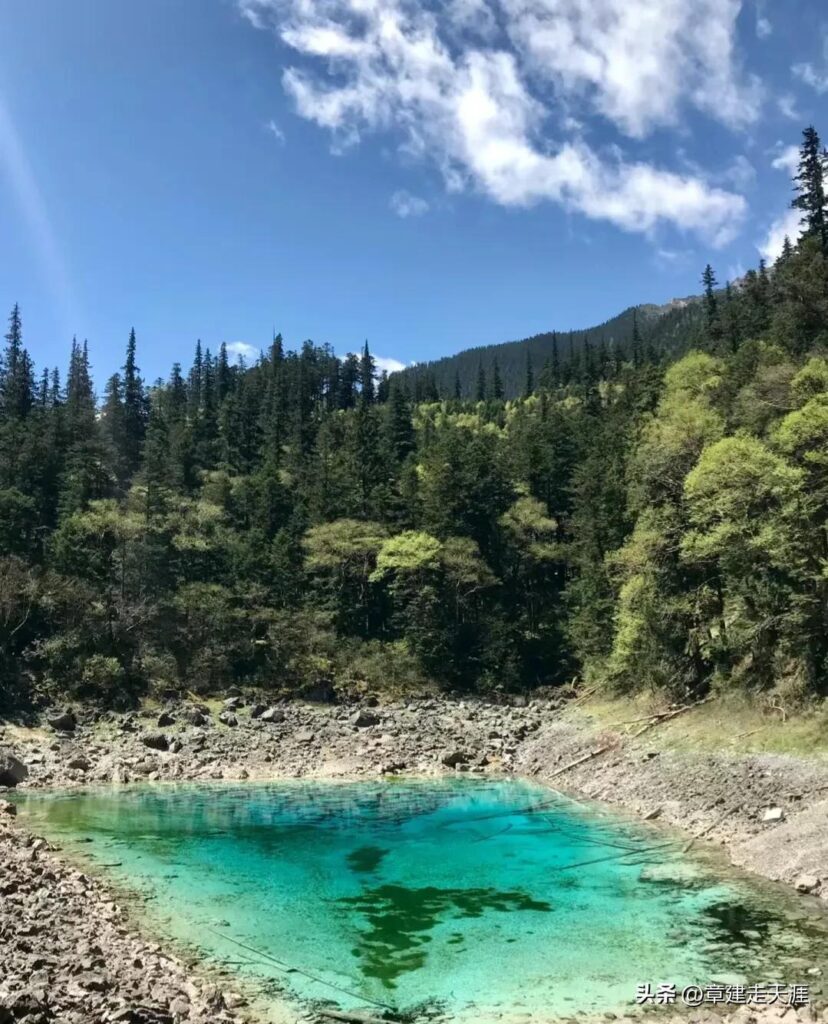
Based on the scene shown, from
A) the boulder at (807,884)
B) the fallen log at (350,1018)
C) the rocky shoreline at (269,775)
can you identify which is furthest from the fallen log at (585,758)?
the fallen log at (350,1018)

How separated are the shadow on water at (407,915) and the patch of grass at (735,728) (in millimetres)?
12010

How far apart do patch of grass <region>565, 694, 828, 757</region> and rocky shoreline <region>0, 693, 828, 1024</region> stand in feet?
2.82

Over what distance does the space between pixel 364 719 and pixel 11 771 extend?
20.0 meters

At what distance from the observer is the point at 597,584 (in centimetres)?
5306

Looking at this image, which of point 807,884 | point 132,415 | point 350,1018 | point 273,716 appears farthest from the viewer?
point 132,415

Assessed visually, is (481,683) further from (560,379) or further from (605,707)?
(560,379)

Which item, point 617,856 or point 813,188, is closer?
point 617,856

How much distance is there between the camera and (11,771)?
32219mm

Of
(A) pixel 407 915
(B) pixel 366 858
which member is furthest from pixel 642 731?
(A) pixel 407 915

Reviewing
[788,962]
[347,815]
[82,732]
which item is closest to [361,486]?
[82,732]

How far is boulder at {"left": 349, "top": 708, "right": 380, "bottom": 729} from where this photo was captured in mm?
46156

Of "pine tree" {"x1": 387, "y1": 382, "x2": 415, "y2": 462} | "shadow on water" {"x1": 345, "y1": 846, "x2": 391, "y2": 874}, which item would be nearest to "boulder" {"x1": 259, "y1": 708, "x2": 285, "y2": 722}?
"shadow on water" {"x1": 345, "y1": 846, "x2": 391, "y2": 874}

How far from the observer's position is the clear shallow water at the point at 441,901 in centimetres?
1242

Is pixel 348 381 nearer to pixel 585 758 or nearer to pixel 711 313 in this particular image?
pixel 711 313
